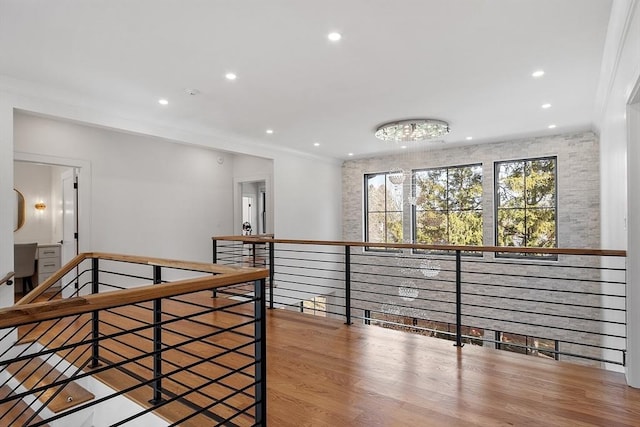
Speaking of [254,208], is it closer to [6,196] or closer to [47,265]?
[47,265]

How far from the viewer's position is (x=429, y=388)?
2.52 meters

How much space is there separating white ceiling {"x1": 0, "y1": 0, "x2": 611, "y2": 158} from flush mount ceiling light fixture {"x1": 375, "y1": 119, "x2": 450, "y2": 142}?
7.9 inches

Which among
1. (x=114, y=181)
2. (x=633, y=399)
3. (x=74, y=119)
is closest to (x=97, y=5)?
(x=74, y=119)

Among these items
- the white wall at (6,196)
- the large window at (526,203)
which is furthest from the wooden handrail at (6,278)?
the large window at (526,203)

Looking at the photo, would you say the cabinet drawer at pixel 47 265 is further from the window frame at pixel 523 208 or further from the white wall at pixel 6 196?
the window frame at pixel 523 208

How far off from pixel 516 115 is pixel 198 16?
14.9 ft

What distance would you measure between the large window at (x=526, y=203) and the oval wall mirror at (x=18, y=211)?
29.0 feet

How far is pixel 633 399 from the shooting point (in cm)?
235

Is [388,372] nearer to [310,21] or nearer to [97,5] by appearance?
[310,21]

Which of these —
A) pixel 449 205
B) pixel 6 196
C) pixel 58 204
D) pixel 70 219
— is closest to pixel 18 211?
pixel 58 204

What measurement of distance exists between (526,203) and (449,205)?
55.3 inches

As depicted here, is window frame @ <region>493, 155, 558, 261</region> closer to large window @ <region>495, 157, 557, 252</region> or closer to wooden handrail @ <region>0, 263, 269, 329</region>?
large window @ <region>495, 157, 557, 252</region>

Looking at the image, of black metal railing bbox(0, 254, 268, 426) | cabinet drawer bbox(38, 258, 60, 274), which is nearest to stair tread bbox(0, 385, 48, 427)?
black metal railing bbox(0, 254, 268, 426)

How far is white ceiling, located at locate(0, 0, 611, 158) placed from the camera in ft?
8.89
